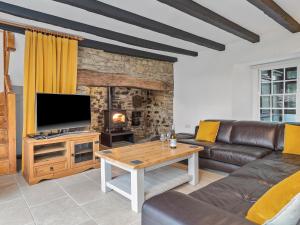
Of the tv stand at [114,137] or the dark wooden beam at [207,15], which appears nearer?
the dark wooden beam at [207,15]

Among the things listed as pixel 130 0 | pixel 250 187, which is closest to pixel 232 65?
pixel 130 0

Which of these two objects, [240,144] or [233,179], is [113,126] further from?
[233,179]

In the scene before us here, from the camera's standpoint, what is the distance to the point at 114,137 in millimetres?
5840

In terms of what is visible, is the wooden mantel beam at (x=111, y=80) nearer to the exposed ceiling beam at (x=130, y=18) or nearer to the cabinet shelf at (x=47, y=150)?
the cabinet shelf at (x=47, y=150)


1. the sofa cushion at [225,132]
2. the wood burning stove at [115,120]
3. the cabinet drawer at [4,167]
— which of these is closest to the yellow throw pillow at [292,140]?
the sofa cushion at [225,132]

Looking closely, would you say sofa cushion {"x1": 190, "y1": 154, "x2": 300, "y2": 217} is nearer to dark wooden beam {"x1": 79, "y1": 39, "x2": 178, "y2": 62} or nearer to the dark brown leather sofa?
the dark brown leather sofa

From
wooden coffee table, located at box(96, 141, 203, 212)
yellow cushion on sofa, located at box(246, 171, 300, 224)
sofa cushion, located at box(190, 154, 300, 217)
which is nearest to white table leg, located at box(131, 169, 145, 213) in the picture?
wooden coffee table, located at box(96, 141, 203, 212)

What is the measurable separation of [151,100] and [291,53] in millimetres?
3831

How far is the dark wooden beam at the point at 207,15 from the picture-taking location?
99.9 inches

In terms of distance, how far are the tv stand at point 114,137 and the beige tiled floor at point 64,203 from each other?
7.32 feet

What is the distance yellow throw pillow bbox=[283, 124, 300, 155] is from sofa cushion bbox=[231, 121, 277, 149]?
229 millimetres

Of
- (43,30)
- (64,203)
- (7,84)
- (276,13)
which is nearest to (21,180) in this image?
(64,203)

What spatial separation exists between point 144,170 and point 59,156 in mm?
1669

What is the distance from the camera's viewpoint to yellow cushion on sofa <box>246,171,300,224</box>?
1071 mm
